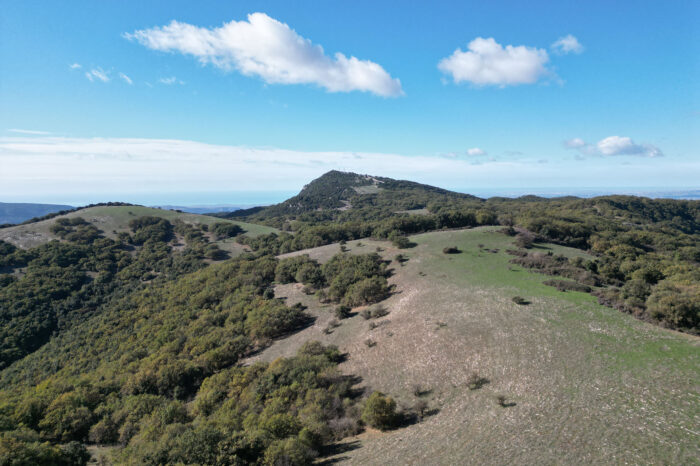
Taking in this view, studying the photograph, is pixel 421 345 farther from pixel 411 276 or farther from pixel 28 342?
pixel 28 342

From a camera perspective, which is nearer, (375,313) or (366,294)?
(375,313)

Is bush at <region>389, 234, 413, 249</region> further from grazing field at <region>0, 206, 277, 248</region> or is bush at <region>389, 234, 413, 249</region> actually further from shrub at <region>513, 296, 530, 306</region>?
grazing field at <region>0, 206, 277, 248</region>

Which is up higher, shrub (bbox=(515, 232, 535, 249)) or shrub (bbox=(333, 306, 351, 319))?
shrub (bbox=(515, 232, 535, 249))

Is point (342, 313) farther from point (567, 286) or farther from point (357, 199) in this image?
point (357, 199)

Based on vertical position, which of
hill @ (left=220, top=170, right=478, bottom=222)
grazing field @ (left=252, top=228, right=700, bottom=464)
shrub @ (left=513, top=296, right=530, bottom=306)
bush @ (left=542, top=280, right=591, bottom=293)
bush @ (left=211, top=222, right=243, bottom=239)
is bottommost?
grazing field @ (left=252, top=228, right=700, bottom=464)

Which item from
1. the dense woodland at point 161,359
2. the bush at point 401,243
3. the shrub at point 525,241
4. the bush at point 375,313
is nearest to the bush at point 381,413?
the dense woodland at point 161,359

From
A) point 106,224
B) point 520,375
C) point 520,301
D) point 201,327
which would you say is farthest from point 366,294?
point 106,224

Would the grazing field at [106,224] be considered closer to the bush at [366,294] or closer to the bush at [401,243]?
the bush at [401,243]

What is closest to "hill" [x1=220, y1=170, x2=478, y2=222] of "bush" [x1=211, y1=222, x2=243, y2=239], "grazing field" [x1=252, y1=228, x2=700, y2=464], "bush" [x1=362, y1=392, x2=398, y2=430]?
"bush" [x1=211, y1=222, x2=243, y2=239]
